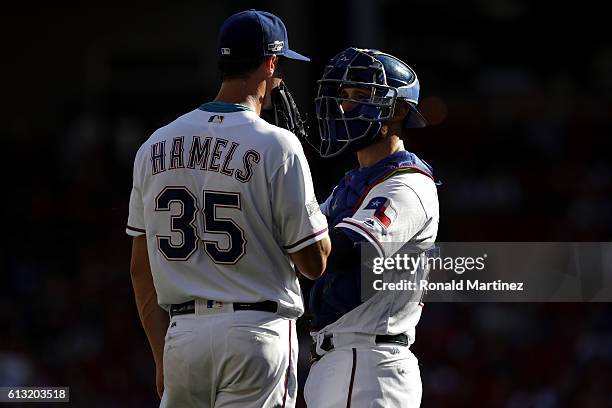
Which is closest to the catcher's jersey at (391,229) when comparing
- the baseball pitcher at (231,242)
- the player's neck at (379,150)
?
the player's neck at (379,150)

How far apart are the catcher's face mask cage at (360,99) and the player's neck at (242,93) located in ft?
1.74

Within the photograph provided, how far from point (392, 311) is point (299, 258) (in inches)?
22.9

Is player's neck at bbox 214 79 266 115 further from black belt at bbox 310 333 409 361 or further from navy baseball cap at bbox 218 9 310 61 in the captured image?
black belt at bbox 310 333 409 361

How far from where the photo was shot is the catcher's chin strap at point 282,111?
3525 mm

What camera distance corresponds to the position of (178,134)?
3254 millimetres

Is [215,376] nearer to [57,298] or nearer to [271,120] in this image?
[271,120]

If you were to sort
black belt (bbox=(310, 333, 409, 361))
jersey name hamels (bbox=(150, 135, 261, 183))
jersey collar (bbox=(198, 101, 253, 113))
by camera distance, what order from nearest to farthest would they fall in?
jersey name hamels (bbox=(150, 135, 261, 183)), jersey collar (bbox=(198, 101, 253, 113)), black belt (bbox=(310, 333, 409, 361))

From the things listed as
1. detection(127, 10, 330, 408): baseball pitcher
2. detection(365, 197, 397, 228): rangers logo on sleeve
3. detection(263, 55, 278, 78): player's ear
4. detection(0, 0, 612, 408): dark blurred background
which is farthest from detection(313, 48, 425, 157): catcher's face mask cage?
detection(0, 0, 612, 408): dark blurred background

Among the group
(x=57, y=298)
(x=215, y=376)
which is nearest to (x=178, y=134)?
(x=215, y=376)

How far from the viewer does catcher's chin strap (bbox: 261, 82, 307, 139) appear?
139 inches

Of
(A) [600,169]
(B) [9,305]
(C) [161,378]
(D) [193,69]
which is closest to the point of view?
(C) [161,378]

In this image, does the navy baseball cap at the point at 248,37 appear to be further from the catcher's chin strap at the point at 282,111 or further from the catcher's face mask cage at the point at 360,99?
the catcher's face mask cage at the point at 360,99

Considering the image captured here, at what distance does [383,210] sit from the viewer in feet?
11.7

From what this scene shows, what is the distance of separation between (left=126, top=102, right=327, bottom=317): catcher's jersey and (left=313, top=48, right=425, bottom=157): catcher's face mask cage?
0.61m
